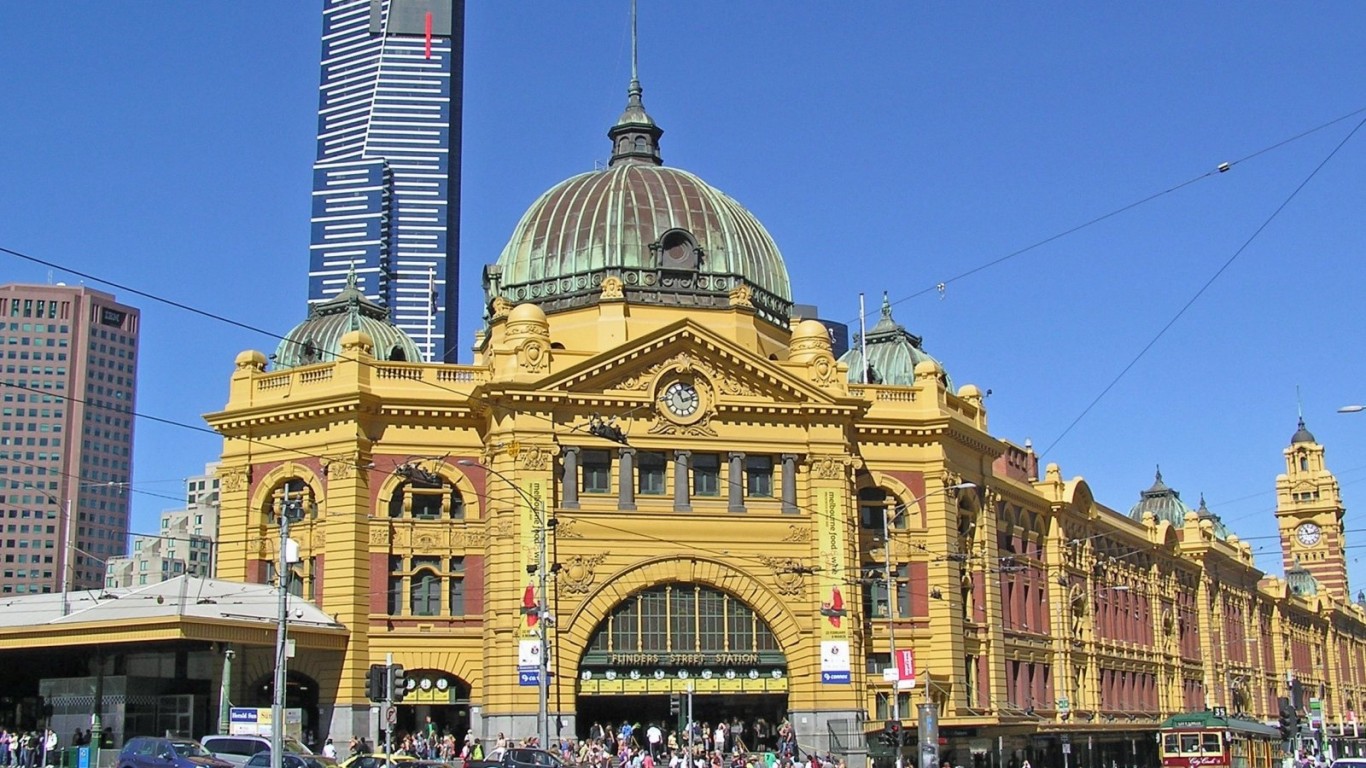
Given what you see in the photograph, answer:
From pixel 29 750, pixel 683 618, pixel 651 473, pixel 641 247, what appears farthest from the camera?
pixel 641 247

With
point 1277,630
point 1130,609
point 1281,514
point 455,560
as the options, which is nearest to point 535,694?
point 455,560

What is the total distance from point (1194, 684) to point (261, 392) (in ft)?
219

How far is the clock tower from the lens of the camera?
170750 millimetres

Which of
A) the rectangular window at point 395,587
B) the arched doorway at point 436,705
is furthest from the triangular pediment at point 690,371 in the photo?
the arched doorway at point 436,705

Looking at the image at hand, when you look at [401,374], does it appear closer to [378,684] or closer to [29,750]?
[29,750]

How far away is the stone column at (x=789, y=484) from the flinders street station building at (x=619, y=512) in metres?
0.11

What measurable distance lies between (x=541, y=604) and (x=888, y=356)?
106 ft

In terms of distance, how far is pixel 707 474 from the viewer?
214 feet

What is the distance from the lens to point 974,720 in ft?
217

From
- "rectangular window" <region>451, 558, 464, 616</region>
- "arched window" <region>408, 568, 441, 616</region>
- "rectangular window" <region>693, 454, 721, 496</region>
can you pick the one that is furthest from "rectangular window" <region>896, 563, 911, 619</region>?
"arched window" <region>408, 568, 441, 616</region>

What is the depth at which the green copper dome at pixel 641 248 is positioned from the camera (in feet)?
235

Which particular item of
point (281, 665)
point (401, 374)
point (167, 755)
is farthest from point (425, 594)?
point (167, 755)

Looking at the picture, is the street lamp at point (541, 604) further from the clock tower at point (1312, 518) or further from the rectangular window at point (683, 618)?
the clock tower at point (1312, 518)

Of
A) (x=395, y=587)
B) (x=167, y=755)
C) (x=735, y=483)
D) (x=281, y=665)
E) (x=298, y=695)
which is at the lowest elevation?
(x=167, y=755)
